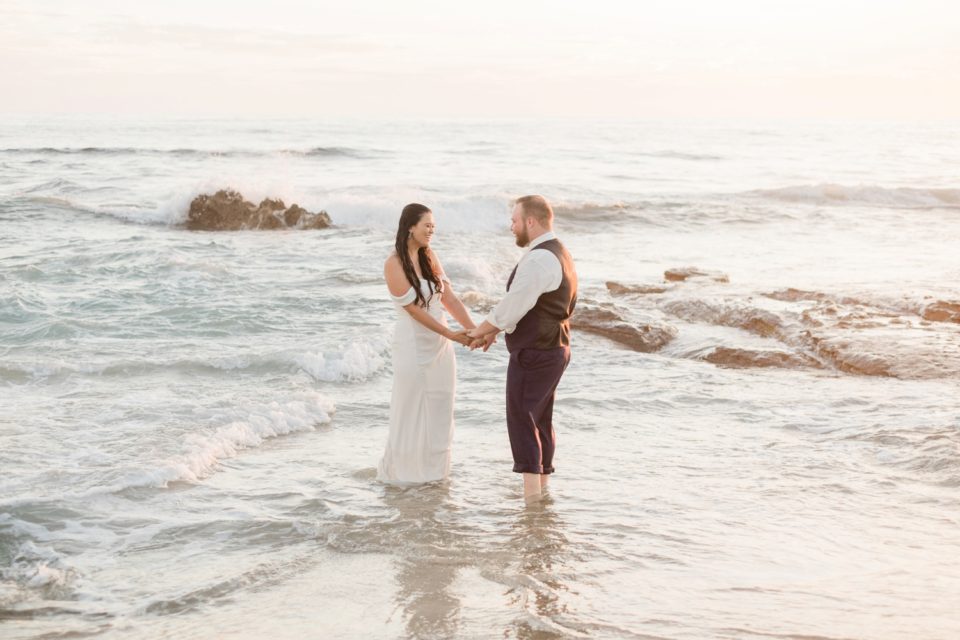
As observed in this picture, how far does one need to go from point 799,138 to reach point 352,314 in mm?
59368

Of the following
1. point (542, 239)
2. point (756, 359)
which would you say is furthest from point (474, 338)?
point (756, 359)

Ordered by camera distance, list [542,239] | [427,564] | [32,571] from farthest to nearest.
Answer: [542,239], [427,564], [32,571]

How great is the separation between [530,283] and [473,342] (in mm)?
824

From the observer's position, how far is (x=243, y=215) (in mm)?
22281

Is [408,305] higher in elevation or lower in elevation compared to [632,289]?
higher

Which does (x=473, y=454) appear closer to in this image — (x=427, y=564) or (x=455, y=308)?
(x=455, y=308)

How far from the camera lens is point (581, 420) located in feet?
27.0

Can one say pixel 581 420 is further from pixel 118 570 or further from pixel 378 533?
pixel 118 570

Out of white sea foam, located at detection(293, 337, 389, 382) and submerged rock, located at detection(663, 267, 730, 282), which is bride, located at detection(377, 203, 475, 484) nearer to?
white sea foam, located at detection(293, 337, 389, 382)

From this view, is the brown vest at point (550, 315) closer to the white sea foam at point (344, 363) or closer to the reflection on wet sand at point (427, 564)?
the reflection on wet sand at point (427, 564)

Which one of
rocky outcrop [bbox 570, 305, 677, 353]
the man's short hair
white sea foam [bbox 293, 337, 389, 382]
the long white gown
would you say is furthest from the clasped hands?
rocky outcrop [bbox 570, 305, 677, 353]

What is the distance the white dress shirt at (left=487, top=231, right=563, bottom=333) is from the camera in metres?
5.66

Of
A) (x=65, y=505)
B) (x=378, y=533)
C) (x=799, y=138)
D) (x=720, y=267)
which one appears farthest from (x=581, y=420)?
(x=799, y=138)

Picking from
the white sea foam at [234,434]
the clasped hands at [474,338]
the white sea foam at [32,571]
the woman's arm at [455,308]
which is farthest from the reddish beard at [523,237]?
the white sea foam at [32,571]
